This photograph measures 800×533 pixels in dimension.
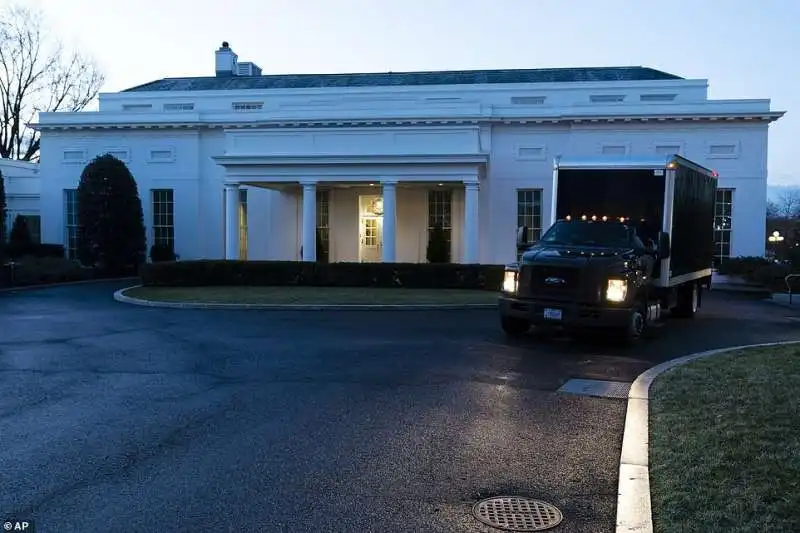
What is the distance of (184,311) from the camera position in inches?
728

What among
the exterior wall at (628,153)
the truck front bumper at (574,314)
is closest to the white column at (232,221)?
the exterior wall at (628,153)

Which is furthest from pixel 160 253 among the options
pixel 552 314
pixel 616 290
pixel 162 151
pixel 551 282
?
pixel 616 290

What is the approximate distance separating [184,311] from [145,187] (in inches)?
842

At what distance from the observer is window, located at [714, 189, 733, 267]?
33.1 m

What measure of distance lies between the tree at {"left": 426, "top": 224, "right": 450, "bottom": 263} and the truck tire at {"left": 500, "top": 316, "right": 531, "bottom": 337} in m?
19.7

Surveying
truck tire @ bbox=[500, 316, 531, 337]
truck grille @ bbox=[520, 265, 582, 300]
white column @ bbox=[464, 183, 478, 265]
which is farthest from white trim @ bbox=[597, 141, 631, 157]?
truck grille @ bbox=[520, 265, 582, 300]

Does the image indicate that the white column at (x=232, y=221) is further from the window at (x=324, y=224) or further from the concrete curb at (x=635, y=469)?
the concrete curb at (x=635, y=469)

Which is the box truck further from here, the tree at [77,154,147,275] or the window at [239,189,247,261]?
the tree at [77,154,147,275]

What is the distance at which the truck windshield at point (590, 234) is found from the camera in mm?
13570

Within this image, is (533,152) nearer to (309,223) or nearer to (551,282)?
(309,223)

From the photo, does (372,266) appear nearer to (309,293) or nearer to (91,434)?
(309,293)

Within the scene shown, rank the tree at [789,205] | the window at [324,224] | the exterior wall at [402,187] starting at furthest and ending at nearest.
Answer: the tree at [789,205]
the window at [324,224]
the exterior wall at [402,187]

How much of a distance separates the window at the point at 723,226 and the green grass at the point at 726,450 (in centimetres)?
2604

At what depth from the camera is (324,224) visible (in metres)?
36.1
